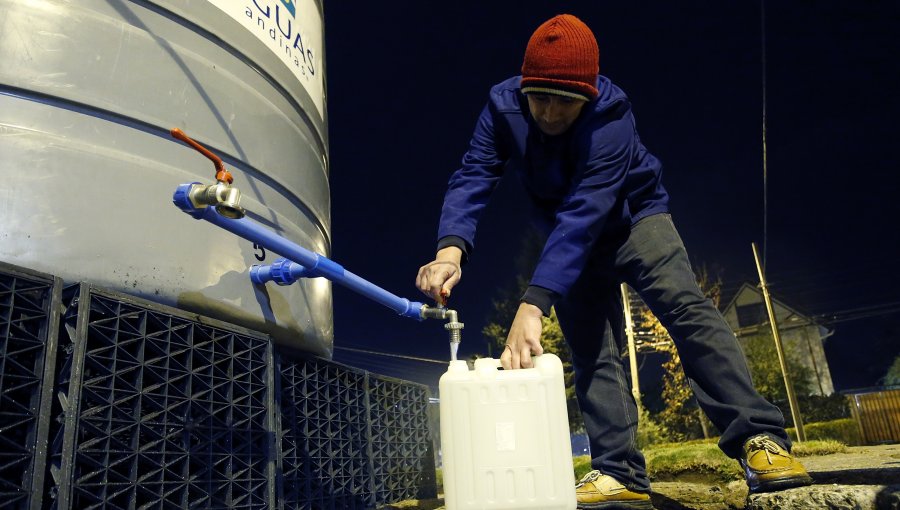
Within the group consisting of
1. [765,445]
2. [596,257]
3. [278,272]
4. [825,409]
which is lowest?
[765,445]

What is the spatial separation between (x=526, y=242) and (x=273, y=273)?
18272mm

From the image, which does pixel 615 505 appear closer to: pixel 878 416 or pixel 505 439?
pixel 505 439

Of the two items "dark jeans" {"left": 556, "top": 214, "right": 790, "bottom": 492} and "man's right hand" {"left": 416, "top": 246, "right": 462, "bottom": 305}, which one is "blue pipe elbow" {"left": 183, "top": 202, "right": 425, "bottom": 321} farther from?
"dark jeans" {"left": 556, "top": 214, "right": 790, "bottom": 492}

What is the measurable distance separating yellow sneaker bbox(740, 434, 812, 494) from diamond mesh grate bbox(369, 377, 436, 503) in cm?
240

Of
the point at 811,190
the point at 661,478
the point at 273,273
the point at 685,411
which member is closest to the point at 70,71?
the point at 273,273

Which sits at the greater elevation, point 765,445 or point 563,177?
point 563,177

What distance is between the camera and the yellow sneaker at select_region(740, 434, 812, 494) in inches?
61.7

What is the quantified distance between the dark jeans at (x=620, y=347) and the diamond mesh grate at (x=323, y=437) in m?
1.49

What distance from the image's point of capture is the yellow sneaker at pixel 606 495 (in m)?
1.83

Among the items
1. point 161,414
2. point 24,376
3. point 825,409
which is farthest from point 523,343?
point 825,409

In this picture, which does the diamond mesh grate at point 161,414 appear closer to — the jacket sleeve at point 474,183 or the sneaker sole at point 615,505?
the jacket sleeve at point 474,183

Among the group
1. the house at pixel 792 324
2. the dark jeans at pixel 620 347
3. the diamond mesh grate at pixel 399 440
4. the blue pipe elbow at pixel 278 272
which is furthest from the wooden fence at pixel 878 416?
the blue pipe elbow at pixel 278 272

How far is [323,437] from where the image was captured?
10.0 ft

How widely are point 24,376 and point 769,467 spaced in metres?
2.21
